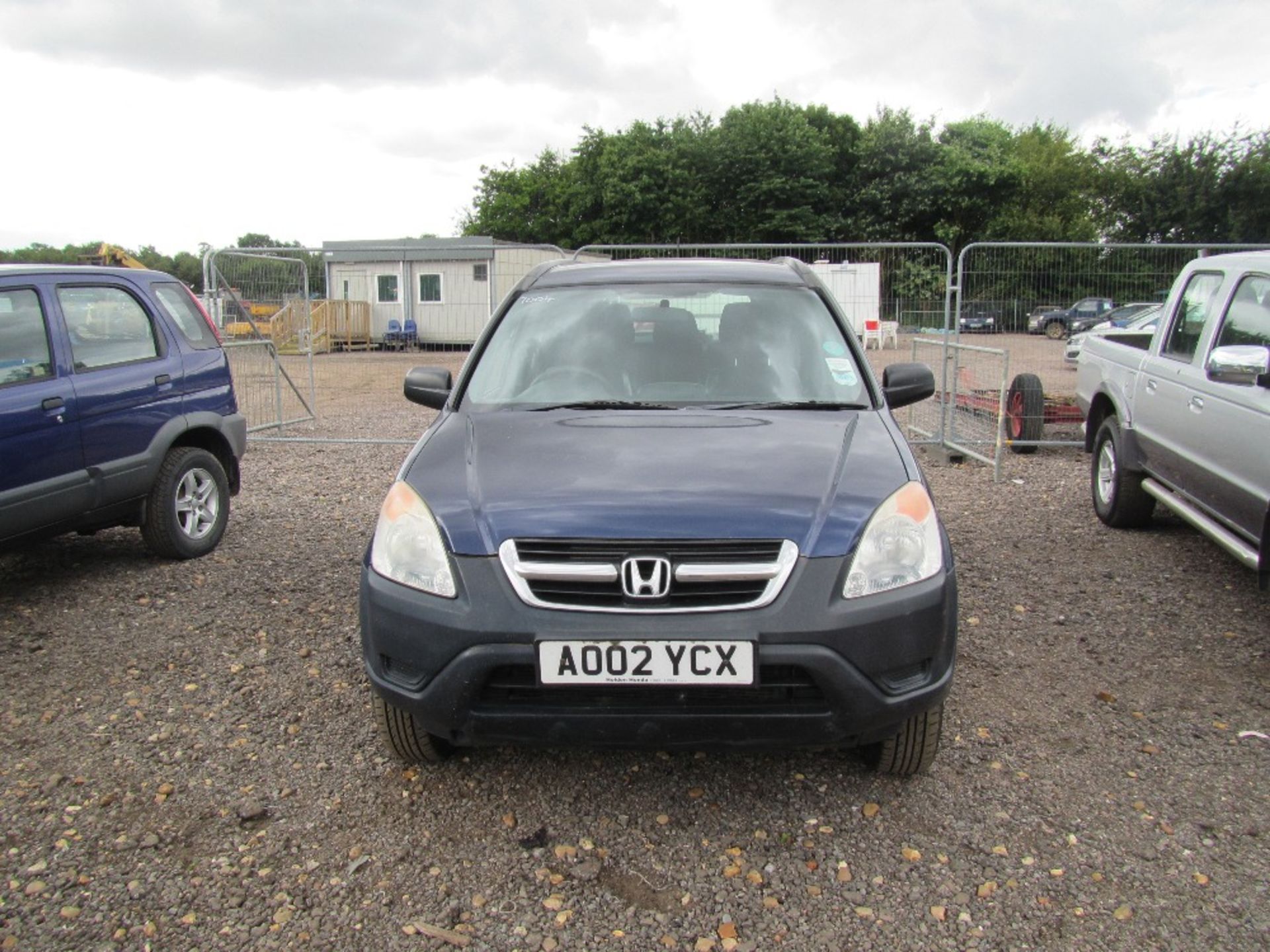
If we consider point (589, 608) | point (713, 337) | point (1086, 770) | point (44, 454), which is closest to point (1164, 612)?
point (1086, 770)

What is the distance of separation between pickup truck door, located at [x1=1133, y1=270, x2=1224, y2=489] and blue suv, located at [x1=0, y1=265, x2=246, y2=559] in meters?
5.64

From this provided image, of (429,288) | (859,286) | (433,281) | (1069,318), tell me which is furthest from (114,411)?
(429,288)

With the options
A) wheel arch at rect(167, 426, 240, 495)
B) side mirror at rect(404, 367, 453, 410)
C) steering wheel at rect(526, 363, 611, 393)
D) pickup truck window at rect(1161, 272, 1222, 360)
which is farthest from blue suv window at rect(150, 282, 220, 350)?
pickup truck window at rect(1161, 272, 1222, 360)

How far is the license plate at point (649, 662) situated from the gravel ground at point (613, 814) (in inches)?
22.8

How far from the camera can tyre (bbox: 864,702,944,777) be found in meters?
2.93

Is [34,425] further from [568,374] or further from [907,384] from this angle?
[907,384]

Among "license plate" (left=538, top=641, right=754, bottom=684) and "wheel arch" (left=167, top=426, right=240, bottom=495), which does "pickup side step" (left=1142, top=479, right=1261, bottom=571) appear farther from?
"wheel arch" (left=167, top=426, right=240, bottom=495)

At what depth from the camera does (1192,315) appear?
213 inches

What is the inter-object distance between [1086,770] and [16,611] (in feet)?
16.2

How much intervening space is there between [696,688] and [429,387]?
2.02m

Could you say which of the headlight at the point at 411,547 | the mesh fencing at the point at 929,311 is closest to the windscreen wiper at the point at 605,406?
the headlight at the point at 411,547

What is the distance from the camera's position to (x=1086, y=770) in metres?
3.17

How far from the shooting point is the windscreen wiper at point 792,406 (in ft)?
11.3

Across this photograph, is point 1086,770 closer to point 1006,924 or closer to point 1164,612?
point 1006,924
